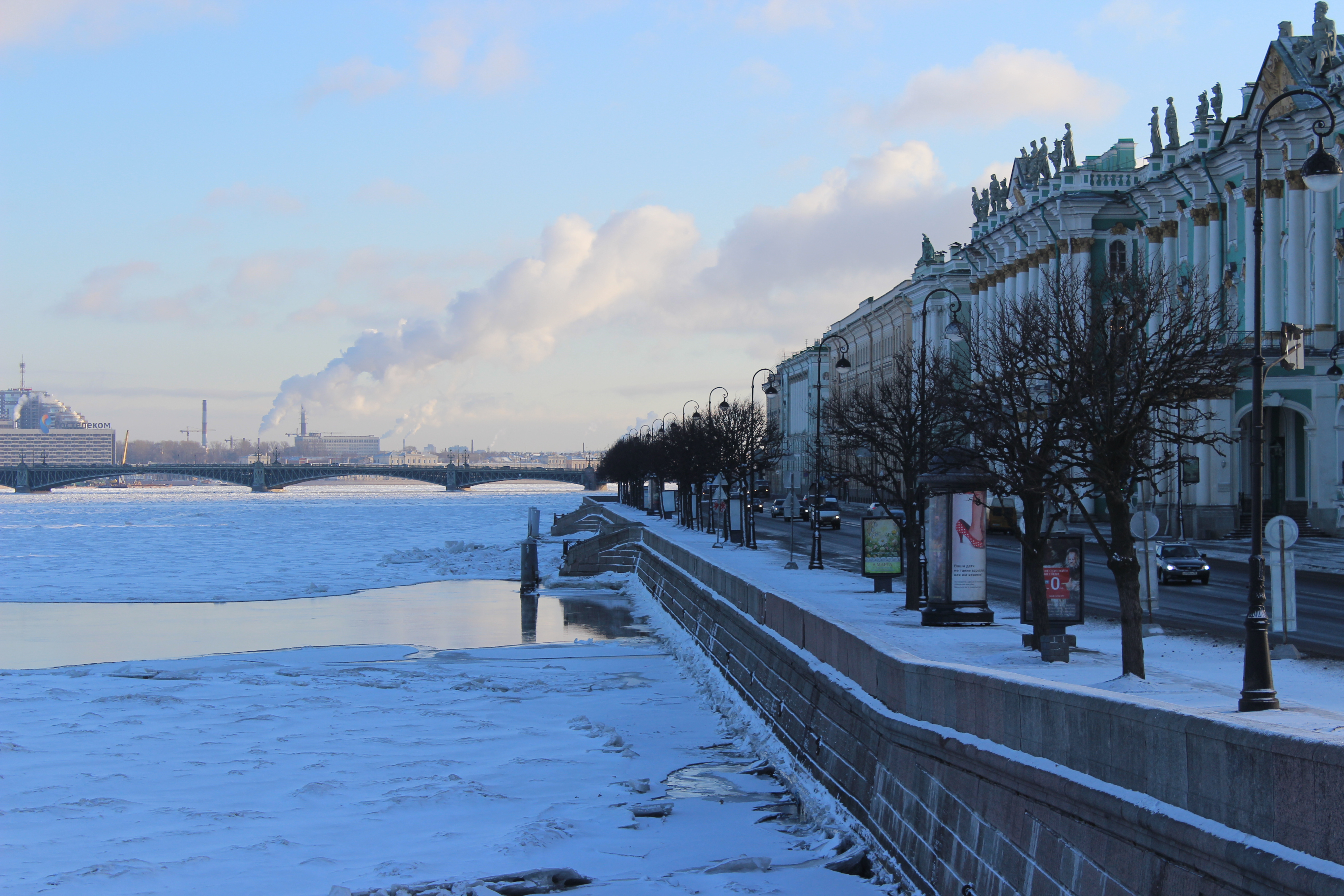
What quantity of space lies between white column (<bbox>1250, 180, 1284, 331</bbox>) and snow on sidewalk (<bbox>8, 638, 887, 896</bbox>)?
3521 centimetres

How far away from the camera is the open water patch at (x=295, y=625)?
36.2 metres

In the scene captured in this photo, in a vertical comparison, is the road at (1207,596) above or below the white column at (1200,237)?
below

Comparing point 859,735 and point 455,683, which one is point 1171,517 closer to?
point 455,683

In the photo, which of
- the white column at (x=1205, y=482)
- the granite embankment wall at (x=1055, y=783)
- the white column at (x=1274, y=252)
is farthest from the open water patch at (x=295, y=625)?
the white column at (x=1274, y=252)

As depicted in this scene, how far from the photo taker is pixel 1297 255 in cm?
5241

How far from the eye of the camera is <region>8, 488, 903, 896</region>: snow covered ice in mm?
15227

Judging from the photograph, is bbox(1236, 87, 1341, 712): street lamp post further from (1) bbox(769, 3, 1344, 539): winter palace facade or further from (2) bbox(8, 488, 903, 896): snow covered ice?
(1) bbox(769, 3, 1344, 539): winter palace facade

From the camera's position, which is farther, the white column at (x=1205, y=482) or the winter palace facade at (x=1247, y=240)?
the white column at (x=1205, y=482)

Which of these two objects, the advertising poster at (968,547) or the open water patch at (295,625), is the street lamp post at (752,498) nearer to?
the open water patch at (295,625)

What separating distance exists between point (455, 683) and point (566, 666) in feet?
13.4

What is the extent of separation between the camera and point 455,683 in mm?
29000

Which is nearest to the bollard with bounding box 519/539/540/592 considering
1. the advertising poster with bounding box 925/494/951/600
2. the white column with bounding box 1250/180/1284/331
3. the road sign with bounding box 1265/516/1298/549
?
the white column with bounding box 1250/180/1284/331

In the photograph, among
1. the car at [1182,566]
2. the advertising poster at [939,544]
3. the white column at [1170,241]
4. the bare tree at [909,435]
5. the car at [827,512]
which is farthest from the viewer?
the car at [827,512]

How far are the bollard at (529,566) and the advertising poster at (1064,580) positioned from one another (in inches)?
1435
